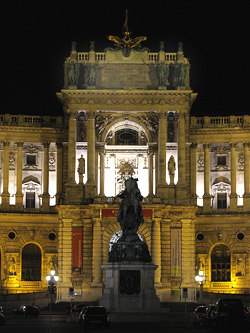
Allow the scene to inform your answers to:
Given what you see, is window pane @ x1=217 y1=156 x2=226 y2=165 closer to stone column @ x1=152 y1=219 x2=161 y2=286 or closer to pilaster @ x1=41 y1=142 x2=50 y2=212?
stone column @ x1=152 y1=219 x2=161 y2=286

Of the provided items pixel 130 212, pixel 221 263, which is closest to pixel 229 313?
pixel 130 212

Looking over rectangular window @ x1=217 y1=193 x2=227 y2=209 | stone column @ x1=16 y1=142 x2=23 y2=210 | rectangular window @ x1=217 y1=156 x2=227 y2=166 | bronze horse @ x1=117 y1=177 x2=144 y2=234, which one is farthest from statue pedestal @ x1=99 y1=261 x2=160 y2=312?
rectangular window @ x1=217 y1=156 x2=227 y2=166

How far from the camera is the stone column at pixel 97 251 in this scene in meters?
86.4

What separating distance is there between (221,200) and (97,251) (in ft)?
58.3

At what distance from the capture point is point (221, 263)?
3728 inches

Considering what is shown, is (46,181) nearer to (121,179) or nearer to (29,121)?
(29,121)

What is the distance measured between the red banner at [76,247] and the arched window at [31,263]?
828 centimetres

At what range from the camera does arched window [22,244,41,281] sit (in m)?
93.9

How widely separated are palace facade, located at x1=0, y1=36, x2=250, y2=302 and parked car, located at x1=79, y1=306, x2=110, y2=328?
31.4 metres

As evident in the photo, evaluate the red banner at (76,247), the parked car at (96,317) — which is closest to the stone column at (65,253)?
the red banner at (76,247)

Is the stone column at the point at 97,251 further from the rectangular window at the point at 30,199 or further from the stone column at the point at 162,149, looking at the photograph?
the rectangular window at the point at 30,199

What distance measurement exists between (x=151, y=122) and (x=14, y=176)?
1667 centimetres

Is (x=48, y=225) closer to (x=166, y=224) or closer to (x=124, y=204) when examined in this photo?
(x=166, y=224)

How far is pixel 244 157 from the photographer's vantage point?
3777 inches
